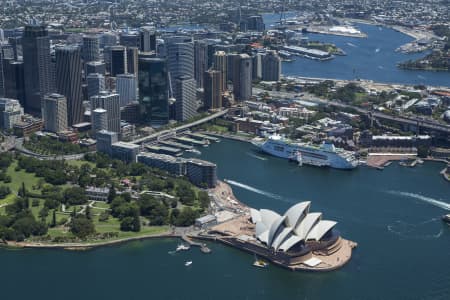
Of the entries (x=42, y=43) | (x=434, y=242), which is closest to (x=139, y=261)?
(x=434, y=242)

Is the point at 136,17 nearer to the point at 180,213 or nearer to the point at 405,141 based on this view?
the point at 405,141

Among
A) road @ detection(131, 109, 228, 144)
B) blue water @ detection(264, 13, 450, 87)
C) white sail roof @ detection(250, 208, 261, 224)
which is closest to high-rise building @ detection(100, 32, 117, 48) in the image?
blue water @ detection(264, 13, 450, 87)

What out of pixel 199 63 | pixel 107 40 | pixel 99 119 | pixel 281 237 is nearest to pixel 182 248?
pixel 281 237

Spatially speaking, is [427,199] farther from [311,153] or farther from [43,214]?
[43,214]

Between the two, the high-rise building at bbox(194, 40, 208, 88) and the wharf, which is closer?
the wharf

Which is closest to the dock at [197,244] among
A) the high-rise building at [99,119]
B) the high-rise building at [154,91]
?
the high-rise building at [99,119]

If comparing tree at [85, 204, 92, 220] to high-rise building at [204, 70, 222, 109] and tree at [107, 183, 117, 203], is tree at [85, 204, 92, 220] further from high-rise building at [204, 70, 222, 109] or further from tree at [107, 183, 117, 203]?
high-rise building at [204, 70, 222, 109]

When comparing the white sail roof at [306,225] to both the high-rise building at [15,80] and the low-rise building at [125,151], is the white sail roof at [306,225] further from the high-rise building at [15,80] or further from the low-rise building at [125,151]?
the high-rise building at [15,80]
